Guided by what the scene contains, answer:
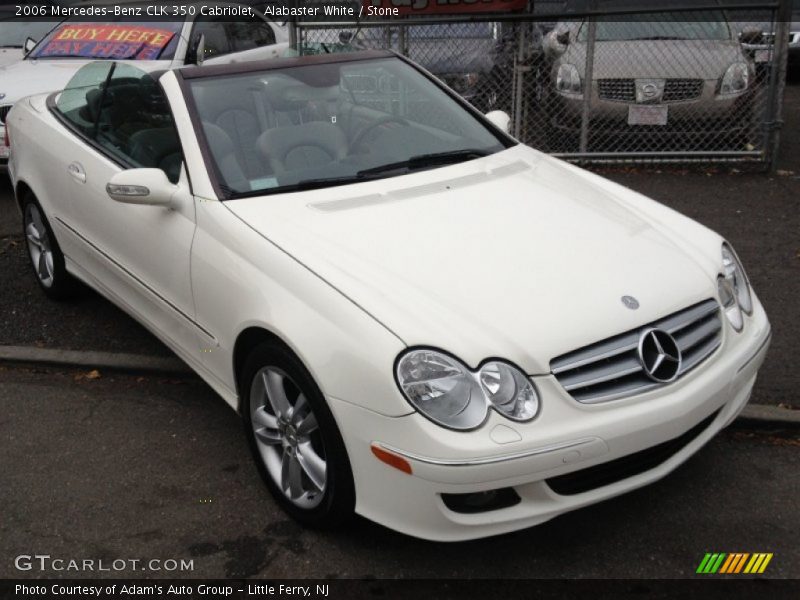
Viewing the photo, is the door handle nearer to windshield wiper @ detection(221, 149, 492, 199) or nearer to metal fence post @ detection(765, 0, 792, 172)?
windshield wiper @ detection(221, 149, 492, 199)

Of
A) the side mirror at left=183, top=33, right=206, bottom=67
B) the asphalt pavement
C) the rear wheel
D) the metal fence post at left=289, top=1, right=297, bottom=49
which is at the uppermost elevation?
the metal fence post at left=289, top=1, right=297, bottom=49

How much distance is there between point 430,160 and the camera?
4.22 meters

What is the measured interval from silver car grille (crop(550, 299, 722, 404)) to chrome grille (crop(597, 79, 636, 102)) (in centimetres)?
550

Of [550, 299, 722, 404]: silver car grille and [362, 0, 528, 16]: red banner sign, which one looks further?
[362, 0, 528, 16]: red banner sign

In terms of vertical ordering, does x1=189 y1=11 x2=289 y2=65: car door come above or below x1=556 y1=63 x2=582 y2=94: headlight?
above

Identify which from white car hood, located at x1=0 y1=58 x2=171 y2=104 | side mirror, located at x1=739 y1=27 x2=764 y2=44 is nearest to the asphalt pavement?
white car hood, located at x1=0 y1=58 x2=171 y2=104

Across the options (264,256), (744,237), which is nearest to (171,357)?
(264,256)

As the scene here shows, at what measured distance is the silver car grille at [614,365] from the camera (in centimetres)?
296

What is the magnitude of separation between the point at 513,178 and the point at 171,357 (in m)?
2.04

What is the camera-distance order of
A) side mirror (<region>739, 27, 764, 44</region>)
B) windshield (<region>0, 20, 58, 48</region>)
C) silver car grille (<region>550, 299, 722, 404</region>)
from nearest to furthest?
silver car grille (<region>550, 299, 722, 404</region>) → side mirror (<region>739, 27, 764, 44</region>) → windshield (<region>0, 20, 58, 48</region>)

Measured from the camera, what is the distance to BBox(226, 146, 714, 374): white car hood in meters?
3.00

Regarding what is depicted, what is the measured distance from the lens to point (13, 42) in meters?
10.6

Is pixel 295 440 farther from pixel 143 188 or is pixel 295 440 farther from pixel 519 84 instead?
pixel 519 84

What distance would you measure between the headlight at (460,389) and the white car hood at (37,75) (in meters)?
5.86
